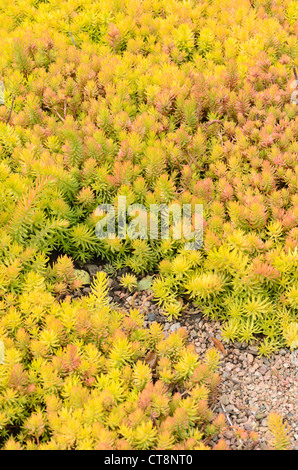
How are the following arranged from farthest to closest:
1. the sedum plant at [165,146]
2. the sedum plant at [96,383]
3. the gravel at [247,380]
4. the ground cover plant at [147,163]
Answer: the sedum plant at [165,146] < the ground cover plant at [147,163] < the gravel at [247,380] < the sedum plant at [96,383]

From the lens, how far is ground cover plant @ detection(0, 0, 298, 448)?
3.40m

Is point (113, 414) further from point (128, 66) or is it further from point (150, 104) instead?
point (128, 66)

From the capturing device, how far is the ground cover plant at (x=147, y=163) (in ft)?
11.2

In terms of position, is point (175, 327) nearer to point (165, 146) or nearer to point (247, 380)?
point (247, 380)

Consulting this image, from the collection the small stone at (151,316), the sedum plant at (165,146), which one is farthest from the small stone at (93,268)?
the small stone at (151,316)

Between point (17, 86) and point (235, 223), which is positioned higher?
point (17, 86)

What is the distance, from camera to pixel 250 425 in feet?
9.98

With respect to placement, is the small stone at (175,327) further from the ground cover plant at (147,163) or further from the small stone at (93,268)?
the small stone at (93,268)

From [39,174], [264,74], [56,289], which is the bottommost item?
[56,289]

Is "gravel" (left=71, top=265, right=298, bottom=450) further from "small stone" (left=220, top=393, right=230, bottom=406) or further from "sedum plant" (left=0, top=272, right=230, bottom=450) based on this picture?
"sedum plant" (left=0, top=272, right=230, bottom=450)

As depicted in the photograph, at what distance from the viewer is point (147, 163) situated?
13.5 feet

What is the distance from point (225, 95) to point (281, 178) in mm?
988

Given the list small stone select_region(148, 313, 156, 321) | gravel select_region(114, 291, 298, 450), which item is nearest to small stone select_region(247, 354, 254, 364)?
gravel select_region(114, 291, 298, 450)
